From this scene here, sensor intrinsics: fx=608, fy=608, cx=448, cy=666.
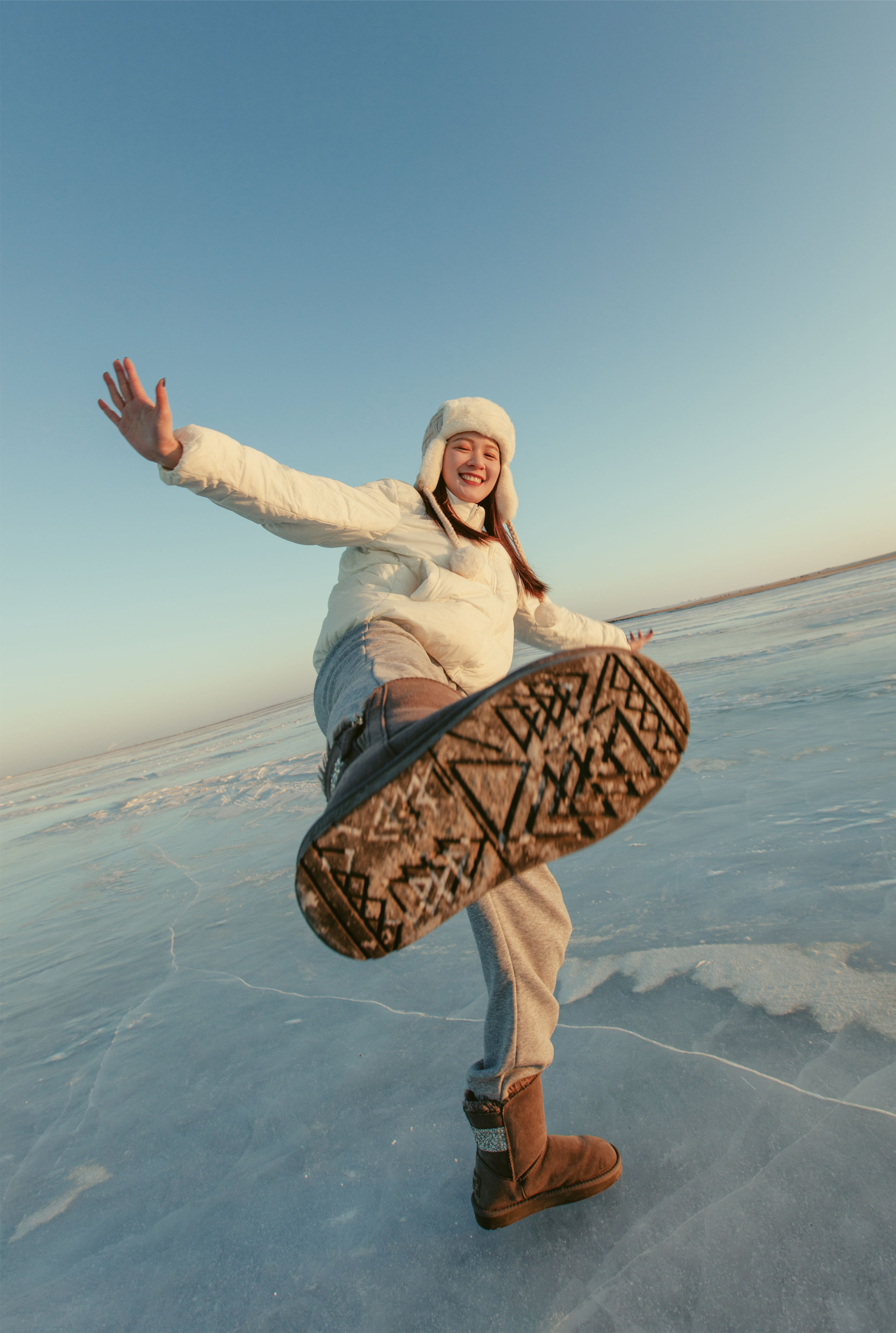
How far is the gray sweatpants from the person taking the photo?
1024mm

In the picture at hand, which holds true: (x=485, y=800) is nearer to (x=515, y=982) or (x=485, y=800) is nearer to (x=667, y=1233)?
(x=515, y=982)

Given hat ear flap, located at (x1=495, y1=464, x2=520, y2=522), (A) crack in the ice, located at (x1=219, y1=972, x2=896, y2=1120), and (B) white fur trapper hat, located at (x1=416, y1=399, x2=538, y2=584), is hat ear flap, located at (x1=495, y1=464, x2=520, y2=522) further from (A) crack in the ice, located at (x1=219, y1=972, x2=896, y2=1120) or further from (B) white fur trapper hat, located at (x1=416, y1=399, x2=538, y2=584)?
(A) crack in the ice, located at (x1=219, y1=972, x2=896, y2=1120)


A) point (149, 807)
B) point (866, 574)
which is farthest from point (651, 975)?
point (866, 574)

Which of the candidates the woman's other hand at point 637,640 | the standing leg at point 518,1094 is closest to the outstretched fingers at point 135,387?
the standing leg at point 518,1094

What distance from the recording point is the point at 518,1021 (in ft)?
3.38

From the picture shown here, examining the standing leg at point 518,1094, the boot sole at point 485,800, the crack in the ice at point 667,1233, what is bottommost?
the crack in the ice at point 667,1233

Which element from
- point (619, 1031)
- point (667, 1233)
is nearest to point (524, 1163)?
point (667, 1233)

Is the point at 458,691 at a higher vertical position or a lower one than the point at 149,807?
higher

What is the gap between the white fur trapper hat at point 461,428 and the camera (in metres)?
1.74

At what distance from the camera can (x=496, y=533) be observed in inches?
73.5

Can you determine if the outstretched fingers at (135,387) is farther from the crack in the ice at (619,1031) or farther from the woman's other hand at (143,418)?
the crack in the ice at (619,1031)

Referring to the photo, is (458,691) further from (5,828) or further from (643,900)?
(5,828)

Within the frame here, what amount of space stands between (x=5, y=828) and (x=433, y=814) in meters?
8.90

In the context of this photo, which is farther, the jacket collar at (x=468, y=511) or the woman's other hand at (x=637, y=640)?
the woman's other hand at (x=637, y=640)
